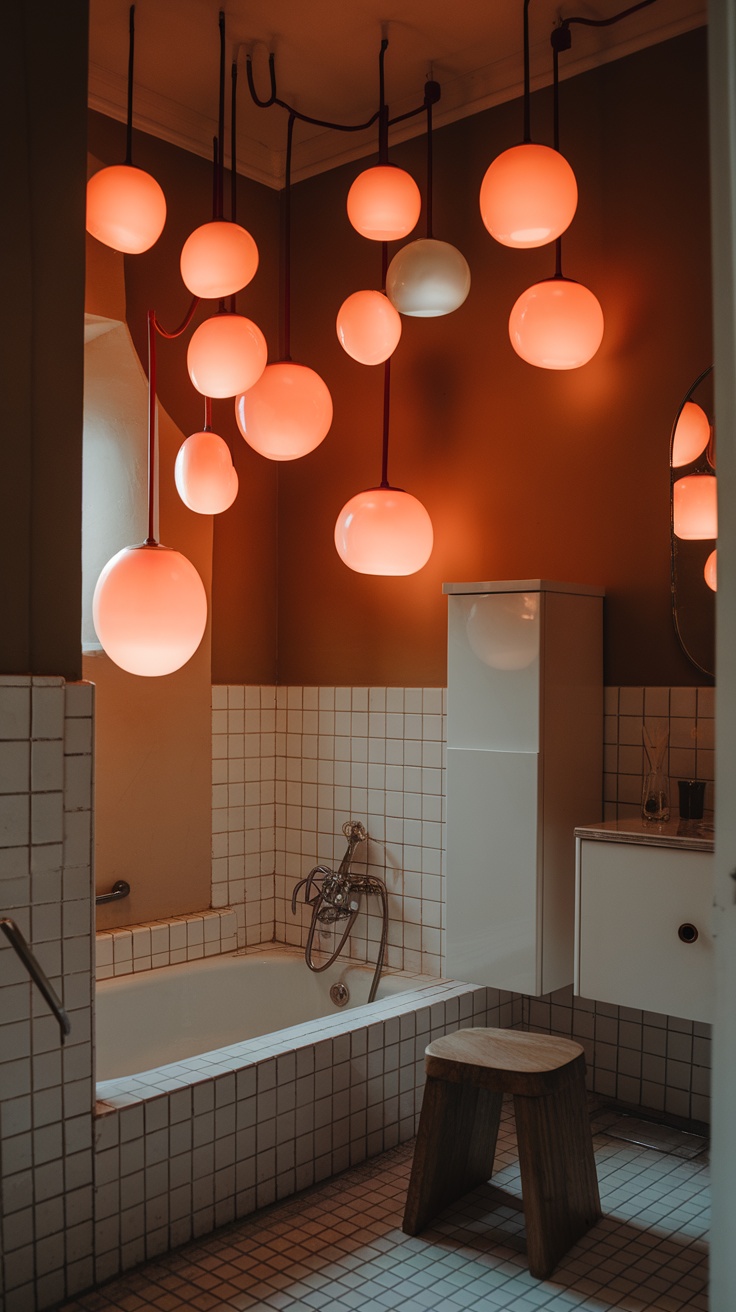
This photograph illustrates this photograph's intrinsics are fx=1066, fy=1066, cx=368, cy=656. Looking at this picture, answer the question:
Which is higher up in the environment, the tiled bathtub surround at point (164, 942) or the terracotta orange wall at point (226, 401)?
the terracotta orange wall at point (226, 401)

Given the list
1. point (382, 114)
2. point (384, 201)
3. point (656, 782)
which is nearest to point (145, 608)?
point (384, 201)

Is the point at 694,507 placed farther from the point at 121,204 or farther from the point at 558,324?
the point at 121,204

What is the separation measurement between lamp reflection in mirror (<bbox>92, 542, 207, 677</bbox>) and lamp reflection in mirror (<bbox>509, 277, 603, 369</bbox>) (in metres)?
1.10

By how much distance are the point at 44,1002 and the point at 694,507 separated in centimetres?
204

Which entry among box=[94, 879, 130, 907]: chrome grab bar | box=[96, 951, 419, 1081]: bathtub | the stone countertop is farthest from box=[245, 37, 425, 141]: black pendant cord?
box=[96, 951, 419, 1081]: bathtub

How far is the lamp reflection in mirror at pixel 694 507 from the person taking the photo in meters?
2.88

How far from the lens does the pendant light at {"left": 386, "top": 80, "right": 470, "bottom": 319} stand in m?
2.88

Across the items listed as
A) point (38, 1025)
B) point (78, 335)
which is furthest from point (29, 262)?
point (38, 1025)

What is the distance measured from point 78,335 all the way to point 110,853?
69.7 inches

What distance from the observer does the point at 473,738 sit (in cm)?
299

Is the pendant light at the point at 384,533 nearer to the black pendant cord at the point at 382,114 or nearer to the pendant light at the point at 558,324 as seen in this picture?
the pendant light at the point at 558,324

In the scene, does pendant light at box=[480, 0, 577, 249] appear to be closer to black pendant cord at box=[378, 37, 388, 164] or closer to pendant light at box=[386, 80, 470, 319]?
pendant light at box=[386, 80, 470, 319]

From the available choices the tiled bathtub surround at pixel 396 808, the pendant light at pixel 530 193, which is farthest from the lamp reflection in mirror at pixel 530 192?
the tiled bathtub surround at pixel 396 808

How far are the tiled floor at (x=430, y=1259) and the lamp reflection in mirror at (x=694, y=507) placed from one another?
1634mm
